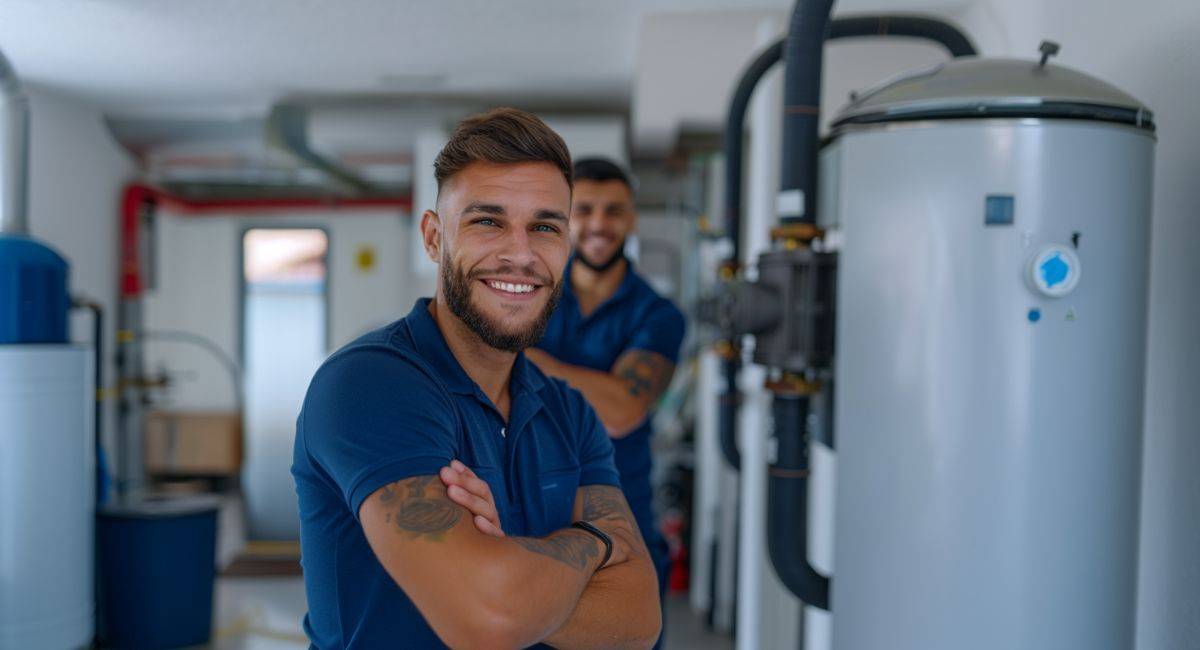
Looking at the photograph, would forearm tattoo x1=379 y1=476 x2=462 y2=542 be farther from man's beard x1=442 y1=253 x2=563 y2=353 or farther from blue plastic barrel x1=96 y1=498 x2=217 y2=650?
blue plastic barrel x1=96 y1=498 x2=217 y2=650

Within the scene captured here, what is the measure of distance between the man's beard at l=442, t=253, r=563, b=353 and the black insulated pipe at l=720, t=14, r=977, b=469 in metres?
1.04

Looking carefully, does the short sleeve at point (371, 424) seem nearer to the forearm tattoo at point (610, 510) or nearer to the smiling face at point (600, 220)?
the forearm tattoo at point (610, 510)

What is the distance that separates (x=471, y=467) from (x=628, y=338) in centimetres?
106

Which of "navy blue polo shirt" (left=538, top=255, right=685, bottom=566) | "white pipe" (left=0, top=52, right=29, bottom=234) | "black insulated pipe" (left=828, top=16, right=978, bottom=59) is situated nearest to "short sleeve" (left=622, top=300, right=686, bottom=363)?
"navy blue polo shirt" (left=538, top=255, right=685, bottom=566)

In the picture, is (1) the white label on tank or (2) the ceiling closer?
(1) the white label on tank

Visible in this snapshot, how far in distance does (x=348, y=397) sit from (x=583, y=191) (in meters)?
1.20

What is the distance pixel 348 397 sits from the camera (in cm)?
90

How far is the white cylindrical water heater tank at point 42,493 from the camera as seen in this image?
2.33 meters

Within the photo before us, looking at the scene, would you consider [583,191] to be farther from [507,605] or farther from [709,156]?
[709,156]

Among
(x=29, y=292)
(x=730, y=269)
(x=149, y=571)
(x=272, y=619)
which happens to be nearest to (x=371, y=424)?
(x=730, y=269)

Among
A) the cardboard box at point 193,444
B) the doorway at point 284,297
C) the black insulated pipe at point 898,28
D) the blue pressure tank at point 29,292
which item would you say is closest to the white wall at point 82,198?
the blue pressure tank at point 29,292

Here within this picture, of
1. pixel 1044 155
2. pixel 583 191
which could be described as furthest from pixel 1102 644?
pixel 583 191

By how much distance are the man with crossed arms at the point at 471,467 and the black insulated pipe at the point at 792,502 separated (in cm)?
44

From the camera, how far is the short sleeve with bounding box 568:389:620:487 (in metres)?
1.16
